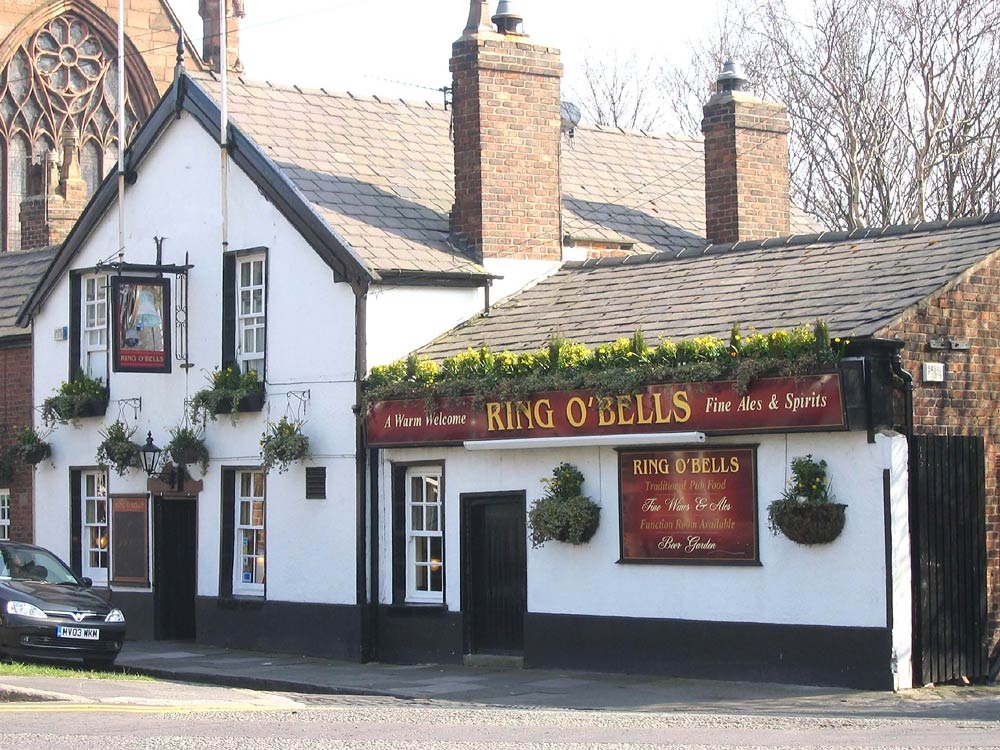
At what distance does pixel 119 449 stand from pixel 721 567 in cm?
985

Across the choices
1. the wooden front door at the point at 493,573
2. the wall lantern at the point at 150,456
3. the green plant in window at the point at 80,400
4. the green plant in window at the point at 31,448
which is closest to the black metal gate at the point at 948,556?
the wooden front door at the point at 493,573

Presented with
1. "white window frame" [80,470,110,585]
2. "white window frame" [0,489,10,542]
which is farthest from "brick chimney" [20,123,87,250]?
"white window frame" [80,470,110,585]

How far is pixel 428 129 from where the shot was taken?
25188mm

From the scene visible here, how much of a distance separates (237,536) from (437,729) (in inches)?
395

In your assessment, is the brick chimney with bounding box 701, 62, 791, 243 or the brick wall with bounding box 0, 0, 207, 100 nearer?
the brick chimney with bounding box 701, 62, 791, 243

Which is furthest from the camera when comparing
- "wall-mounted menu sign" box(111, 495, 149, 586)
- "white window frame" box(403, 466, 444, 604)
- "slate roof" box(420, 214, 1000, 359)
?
"wall-mounted menu sign" box(111, 495, 149, 586)

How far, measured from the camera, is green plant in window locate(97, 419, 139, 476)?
931 inches

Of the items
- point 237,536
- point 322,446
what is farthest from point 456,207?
point 237,536

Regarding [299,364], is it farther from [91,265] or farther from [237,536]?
[91,265]

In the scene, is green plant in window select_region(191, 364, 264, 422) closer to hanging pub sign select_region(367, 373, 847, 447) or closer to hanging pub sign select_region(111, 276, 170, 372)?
hanging pub sign select_region(111, 276, 170, 372)

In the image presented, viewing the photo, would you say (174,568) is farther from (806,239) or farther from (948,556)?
(948,556)

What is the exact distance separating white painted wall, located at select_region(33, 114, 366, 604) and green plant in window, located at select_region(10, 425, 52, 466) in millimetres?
207

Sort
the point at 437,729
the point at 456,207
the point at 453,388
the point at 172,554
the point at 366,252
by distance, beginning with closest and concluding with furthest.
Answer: the point at 437,729 → the point at 453,388 → the point at 366,252 → the point at 456,207 → the point at 172,554

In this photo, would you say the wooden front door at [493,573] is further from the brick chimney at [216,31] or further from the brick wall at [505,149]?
the brick chimney at [216,31]
